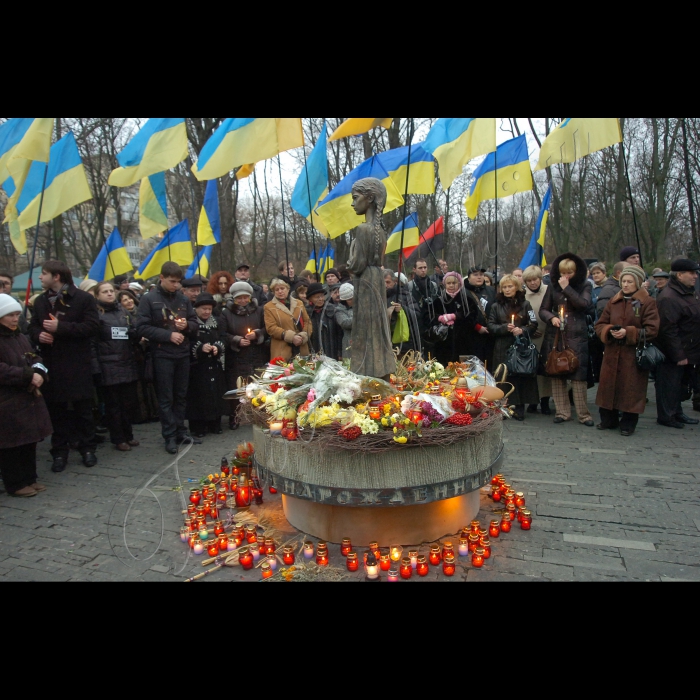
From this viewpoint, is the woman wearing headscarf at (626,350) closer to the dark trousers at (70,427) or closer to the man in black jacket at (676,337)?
the man in black jacket at (676,337)

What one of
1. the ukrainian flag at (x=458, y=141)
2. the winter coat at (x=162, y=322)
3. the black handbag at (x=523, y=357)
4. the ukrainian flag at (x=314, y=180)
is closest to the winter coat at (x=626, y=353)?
the black handbag at (x=523, y=357)

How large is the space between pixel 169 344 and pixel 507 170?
226 inches

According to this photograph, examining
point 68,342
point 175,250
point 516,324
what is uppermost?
point 175,250

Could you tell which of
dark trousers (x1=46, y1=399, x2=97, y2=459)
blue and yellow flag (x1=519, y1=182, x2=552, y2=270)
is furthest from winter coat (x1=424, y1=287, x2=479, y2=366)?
dark trousers (x1=46, y1=399, x2=97, y2=459)

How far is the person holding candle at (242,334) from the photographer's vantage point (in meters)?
7.74

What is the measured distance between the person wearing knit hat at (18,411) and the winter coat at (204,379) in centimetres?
209

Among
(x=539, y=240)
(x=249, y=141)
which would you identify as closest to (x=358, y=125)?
(x=249, y=141)

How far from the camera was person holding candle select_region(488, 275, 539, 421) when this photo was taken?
7930 mm

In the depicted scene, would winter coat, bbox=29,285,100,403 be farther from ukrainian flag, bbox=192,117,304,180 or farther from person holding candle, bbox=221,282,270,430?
ukrainian flag, bbox=192,117,304,180

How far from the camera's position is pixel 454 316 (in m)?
8.30

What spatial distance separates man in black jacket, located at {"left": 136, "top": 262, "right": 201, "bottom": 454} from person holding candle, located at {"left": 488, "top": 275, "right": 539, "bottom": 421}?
4.45 m

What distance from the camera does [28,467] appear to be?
552 centimetres

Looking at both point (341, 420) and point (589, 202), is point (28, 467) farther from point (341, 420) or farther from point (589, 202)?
point (589, 202)

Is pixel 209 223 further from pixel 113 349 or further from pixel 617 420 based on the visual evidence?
pixel 617 420
